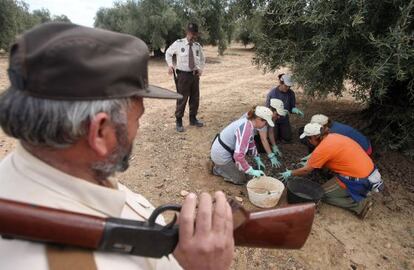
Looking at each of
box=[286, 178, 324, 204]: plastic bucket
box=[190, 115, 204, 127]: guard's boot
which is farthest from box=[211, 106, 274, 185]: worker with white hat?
box=[190, 115, 204, 127]: guard's boot

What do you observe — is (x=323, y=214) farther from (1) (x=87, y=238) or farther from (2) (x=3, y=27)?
(2) (x=3, y=27)

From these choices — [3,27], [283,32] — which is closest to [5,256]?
[283,32]

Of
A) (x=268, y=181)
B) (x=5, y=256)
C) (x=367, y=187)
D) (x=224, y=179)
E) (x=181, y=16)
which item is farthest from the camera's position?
(x=181, y=16)

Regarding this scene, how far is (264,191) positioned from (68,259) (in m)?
3.57

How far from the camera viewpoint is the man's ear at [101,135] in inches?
38.3

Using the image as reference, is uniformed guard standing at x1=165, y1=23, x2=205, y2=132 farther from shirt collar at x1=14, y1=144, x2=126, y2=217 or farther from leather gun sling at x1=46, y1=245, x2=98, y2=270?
leather gun sling at x1=46, y1=245, x2=98, y2=270

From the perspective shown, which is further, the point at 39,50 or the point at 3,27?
the point at 3,27

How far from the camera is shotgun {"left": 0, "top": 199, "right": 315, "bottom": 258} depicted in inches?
30.2

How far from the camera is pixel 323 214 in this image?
157 inches

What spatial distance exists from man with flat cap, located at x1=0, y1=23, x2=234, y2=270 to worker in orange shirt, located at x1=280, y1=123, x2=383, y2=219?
317cm

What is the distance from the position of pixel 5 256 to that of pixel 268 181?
3645 mm

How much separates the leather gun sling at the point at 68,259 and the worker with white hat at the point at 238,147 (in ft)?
11.3

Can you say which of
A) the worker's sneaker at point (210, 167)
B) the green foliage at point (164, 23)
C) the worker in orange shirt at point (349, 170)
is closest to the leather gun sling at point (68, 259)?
the worker in orange shirt at point (349, 170)

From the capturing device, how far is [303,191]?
4.12 meters
